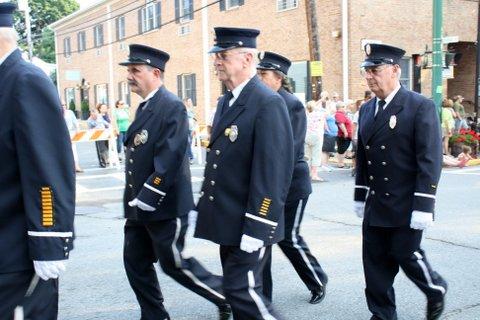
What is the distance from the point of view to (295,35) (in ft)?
72.2

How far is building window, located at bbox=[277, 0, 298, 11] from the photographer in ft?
72.0

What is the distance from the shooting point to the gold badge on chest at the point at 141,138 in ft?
13.6

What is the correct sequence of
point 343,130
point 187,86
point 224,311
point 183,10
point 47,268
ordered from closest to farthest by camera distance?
point 47,268, point 224,311, point 343,130, point 183,10, point 187,86

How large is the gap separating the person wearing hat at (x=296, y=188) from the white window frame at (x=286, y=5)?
17.6 metres

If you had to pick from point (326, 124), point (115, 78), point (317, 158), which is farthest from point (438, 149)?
point (115, 78)

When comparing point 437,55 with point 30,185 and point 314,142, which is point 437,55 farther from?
point 30,185

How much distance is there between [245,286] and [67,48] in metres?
43.0

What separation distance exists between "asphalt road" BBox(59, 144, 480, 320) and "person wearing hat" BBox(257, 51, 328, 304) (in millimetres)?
238

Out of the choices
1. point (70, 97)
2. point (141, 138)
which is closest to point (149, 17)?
point (70, 97)

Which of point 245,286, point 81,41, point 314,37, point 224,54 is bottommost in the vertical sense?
point 245,286

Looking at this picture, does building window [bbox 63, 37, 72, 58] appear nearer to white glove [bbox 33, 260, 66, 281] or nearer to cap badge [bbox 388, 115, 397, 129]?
cap badge [bbox 388, 115, 397, 129]

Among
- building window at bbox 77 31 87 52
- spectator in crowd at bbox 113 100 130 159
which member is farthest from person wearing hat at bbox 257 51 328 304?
building window at bbox 77 31 87 52

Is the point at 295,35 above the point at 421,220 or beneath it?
above

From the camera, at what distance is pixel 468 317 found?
450 cm
